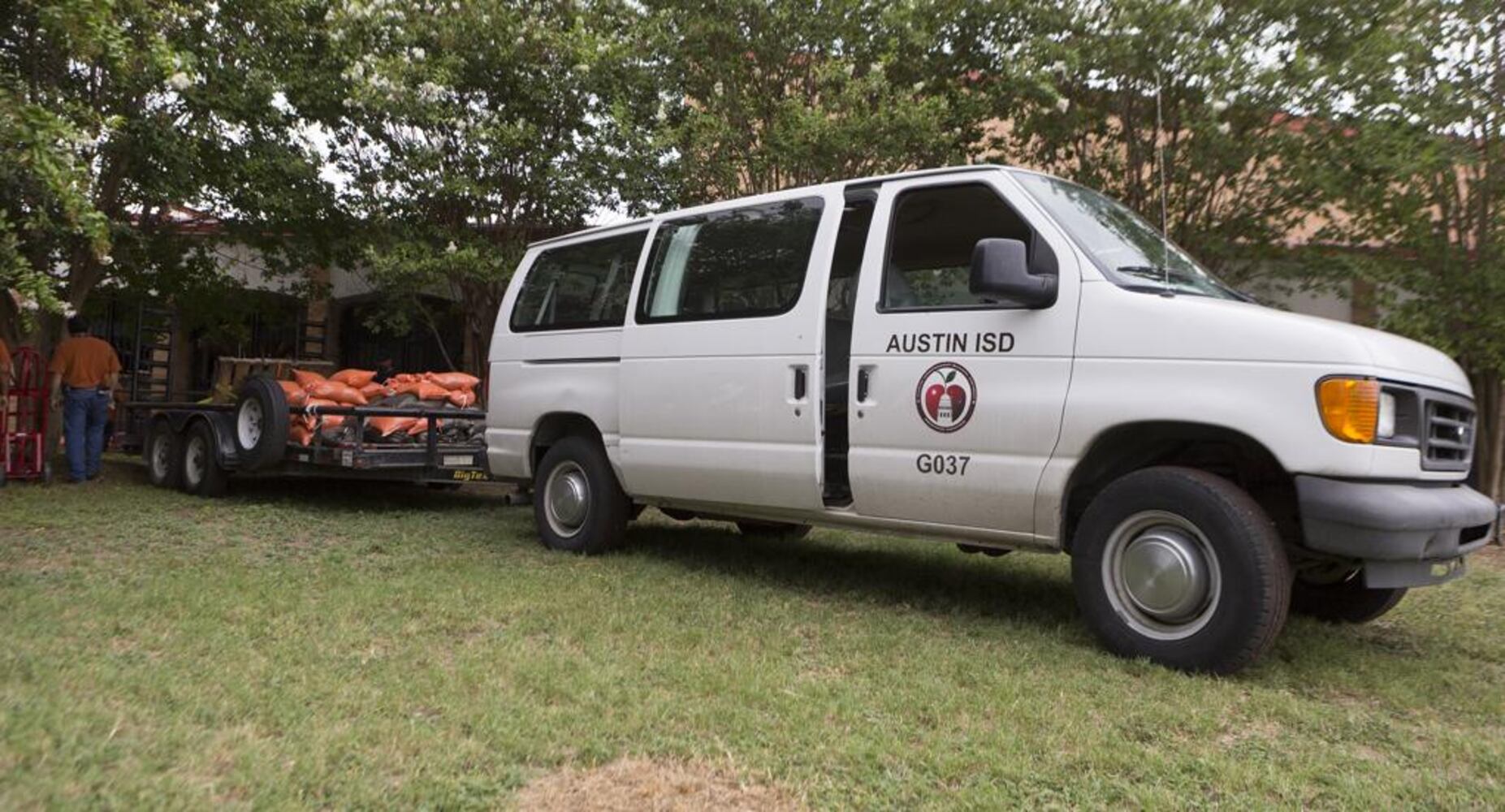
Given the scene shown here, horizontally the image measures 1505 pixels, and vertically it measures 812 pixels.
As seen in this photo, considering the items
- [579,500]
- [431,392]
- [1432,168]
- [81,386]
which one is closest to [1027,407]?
[579,500]

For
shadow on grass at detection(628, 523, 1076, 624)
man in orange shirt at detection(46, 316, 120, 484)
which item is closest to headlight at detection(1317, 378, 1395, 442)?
shadow on grass at detection(628, 523, 1076, 624)

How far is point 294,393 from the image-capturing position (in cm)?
905

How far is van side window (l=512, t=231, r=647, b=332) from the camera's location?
6637 mm

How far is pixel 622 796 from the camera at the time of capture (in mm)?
2855

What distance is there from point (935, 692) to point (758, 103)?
329 inches

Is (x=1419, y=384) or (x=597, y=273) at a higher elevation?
(x=597, y=273)

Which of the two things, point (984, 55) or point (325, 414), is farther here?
point (984, 55)

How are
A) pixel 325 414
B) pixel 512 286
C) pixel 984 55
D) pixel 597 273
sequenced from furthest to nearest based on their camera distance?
1. pixel 984 55
2. pixel 325 414
3. pixel 512 286
4. pixel 597 273

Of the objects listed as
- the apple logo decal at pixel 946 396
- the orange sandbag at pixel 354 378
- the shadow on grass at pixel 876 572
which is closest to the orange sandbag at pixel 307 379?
the orange sandbag at pixel 354 378

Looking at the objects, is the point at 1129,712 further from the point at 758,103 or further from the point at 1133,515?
the point at 758,103

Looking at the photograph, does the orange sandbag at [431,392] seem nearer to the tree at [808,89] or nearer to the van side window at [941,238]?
the tree at [808,89]

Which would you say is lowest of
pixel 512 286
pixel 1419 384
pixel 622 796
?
pixel 622 796

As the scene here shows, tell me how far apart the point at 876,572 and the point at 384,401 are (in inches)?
197

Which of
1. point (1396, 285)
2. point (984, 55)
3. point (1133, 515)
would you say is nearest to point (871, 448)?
point (1133, 515)
